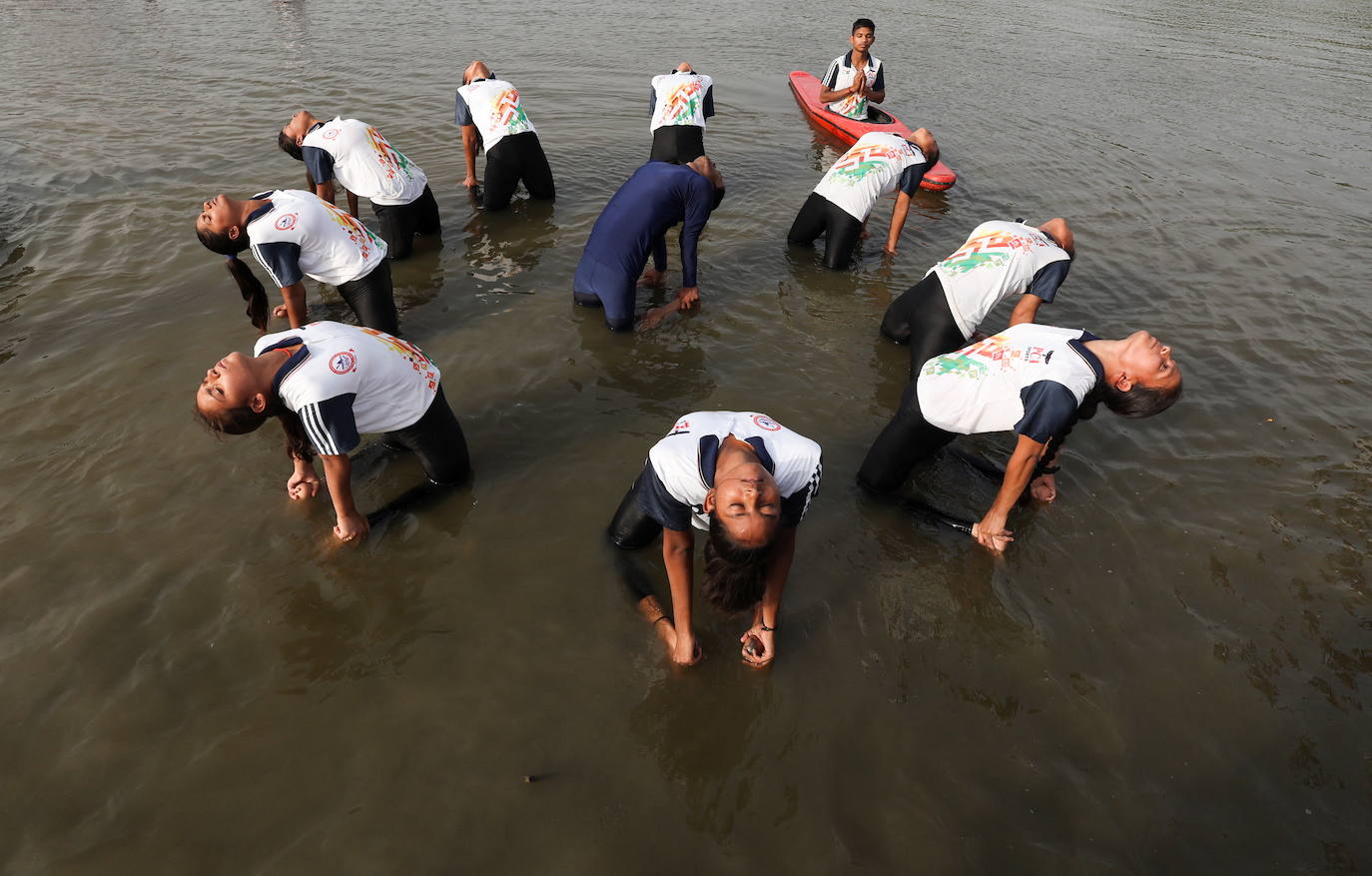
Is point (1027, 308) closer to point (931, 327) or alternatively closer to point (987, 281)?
point (987, 281)

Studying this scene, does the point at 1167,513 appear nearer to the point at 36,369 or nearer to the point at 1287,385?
the point at 1287,385

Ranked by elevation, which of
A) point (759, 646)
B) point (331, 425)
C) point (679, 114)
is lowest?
point (759, 646)

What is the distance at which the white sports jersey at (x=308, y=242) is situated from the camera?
4.88m

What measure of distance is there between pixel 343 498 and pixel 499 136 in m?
5.30

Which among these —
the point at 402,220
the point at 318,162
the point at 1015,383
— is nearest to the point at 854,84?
the point at 402,220

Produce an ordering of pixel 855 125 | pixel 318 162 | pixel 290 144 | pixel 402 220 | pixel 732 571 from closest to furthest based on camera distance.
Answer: pixel 732 571 → pixel 318 162 → pixel 290 144 → pixel 402 220 → pixel 855 125

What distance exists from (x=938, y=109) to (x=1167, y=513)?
10388 mm

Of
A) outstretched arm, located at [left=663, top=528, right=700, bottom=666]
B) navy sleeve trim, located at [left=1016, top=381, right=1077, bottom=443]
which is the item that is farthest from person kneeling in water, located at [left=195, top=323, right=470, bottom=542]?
navy sleeve trim, located at [left=1016, top=381, right=1077, bottom=443]

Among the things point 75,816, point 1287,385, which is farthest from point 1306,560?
point 75,816

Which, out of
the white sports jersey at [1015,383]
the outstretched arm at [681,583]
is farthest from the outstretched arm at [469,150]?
the outstretched arm at [681,583]

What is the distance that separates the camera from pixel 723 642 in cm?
368

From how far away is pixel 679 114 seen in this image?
813 cm

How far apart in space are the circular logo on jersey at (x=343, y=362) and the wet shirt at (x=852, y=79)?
9524 mm

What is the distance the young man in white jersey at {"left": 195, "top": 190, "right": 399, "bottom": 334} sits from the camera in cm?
475
